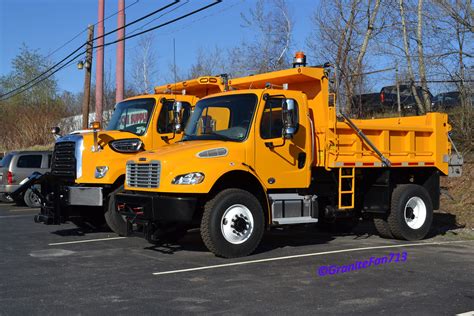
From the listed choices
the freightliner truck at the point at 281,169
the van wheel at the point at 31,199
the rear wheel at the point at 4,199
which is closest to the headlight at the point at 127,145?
the freightliner truck at the point at 281,169

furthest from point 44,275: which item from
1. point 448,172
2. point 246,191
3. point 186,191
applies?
point 448,172

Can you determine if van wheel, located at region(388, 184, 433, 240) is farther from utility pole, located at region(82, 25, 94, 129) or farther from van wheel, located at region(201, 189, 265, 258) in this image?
utility pole, located at region(82, 25, 94, 129)

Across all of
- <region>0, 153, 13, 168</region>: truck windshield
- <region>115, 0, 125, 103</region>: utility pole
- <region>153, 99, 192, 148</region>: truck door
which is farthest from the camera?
<region>115, 0, 125, 103</region>: utility pole

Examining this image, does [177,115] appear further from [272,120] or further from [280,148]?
[280,148]

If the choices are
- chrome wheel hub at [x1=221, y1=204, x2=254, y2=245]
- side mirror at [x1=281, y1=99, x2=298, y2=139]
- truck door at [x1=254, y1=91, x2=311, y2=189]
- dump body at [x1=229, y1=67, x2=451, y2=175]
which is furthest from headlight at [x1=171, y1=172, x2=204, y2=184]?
dump body at [x1=229, y1=67, x2=451, y2=175]

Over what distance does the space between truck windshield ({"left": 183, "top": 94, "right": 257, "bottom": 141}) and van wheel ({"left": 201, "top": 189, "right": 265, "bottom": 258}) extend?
104 centimetres

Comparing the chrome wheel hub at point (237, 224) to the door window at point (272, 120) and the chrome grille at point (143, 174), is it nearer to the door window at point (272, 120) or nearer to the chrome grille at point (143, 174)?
the chrome grille at point (143, 174)

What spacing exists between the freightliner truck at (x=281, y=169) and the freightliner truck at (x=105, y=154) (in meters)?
1.26

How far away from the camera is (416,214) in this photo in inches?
441

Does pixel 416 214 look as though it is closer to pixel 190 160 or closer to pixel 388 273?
pixel 388 273

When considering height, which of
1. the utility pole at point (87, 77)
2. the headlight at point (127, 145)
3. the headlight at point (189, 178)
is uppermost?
the utility pole at point (87, 77)

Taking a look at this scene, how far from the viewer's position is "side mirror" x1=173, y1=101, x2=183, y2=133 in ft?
35.7

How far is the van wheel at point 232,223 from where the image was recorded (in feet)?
28.3

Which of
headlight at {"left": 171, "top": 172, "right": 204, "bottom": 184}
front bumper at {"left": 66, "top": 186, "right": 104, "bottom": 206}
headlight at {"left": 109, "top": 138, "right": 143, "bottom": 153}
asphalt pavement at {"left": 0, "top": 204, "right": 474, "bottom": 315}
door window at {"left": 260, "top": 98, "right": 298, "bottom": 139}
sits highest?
door window at {"left": 260, "top": 98, "right": 298, "bottom": 139}
